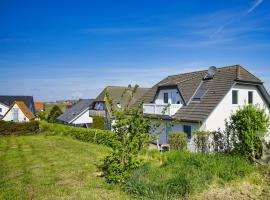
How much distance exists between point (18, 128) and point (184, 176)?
3457 centimetres

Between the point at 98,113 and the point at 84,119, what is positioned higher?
the point at 98,113

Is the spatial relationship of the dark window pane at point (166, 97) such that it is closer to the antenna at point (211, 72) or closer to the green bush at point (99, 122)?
the antenna at point (211, 72)

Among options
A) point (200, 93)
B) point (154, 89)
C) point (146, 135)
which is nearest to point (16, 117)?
point (154, 89)

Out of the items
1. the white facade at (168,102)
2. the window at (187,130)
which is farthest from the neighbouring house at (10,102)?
the window at (187,130)

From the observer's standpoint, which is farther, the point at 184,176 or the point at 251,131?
the point at 251,131

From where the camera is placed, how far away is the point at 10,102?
62.6m

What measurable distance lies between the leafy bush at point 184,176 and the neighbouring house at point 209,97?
11.5m

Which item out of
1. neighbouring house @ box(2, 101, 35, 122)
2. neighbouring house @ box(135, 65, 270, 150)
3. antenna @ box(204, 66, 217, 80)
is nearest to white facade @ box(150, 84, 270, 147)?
neighbouring house @ box(135, 65, 270, 150)

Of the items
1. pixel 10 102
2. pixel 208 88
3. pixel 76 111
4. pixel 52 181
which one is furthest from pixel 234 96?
pixel 10 102

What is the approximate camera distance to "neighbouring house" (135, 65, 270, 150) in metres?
23.4

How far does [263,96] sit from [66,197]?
24.4 meters

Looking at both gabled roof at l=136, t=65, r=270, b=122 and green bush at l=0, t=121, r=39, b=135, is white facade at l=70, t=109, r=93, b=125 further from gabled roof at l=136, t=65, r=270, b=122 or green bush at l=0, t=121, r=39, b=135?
gabled roof at l=136, t=65, r=270, b=122

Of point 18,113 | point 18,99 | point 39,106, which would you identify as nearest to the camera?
point 18,113

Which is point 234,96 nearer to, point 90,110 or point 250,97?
point 250,97
